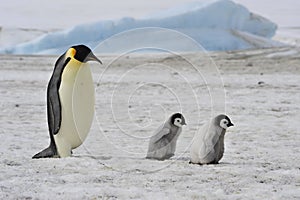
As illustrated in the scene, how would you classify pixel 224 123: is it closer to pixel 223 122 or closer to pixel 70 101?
pixel 223 122

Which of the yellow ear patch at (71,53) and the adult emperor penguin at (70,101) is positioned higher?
the yellow ear patch at (71,53)

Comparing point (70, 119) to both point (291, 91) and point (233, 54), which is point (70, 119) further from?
point (233, 54)

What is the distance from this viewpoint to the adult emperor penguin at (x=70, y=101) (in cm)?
302

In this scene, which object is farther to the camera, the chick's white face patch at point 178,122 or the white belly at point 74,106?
the white belly at point 74,106

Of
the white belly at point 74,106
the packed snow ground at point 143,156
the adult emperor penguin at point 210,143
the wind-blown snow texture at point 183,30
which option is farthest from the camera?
the wind-blown snow texture at point 183,30

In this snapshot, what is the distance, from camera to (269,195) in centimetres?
244

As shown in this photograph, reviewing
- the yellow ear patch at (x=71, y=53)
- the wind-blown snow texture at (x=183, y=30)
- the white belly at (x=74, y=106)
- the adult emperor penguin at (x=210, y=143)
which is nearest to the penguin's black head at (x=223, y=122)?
the adult emperor penguin at (x=210, y=143)

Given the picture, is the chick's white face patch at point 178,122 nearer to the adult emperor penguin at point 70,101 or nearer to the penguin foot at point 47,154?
the adult emperor penguin at point 70,101

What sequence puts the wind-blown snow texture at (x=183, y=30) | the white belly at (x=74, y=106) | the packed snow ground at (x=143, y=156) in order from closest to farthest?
the packed snow ground at (x=143, y=156)
the white belly at (x=74, y=106)
the wind-blown snow texture at (x=183, y=30)

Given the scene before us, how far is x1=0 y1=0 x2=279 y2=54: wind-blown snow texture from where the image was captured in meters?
12.0

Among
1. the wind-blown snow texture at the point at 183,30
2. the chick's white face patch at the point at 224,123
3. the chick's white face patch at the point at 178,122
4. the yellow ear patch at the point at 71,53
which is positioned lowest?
the chick's white face patch at the point at 178,122

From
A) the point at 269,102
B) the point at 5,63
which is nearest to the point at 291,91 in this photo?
the point at 269,102

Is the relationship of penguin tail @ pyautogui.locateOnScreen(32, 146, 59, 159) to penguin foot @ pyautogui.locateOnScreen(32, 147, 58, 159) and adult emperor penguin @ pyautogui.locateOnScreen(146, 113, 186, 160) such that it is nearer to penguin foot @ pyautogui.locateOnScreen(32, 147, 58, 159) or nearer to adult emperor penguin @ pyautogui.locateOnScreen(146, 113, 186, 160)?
penguin foot @ pyautogui.locateOnScreen(32, 147, 58, 159)

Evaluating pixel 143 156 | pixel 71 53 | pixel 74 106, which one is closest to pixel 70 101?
pixel 74 106
